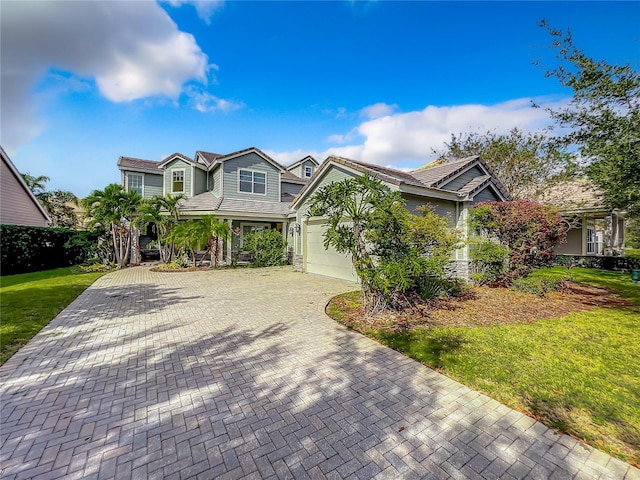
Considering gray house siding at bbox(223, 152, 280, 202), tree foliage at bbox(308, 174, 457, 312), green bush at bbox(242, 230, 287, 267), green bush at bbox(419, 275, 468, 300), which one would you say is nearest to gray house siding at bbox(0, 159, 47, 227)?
gray house siding at bbox(223, 152, 280, 202)

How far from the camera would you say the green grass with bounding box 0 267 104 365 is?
5.33 m

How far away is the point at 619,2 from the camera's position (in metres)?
8.29

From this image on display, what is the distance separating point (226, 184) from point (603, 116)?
17.6m

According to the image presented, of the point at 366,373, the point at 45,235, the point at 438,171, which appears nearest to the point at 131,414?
the point at 366,373

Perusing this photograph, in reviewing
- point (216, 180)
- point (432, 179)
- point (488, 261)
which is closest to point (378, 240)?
point (488, 261)

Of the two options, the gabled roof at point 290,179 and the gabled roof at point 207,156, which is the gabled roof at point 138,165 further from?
the gabled roof at point 290,179

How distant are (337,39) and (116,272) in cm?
1511

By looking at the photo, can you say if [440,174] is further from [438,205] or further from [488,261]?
[488,261]

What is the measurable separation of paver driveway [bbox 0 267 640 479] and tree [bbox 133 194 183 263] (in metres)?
10.5

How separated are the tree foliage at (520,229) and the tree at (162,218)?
15.0 meters

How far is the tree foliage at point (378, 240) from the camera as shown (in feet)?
21.5

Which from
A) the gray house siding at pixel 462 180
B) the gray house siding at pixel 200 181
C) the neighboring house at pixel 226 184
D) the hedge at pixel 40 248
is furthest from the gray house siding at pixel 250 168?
the gray house siding at pixel 462 180

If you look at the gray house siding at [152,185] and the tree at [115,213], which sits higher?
the gray house siding at [152,185]

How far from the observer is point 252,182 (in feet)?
62.1
